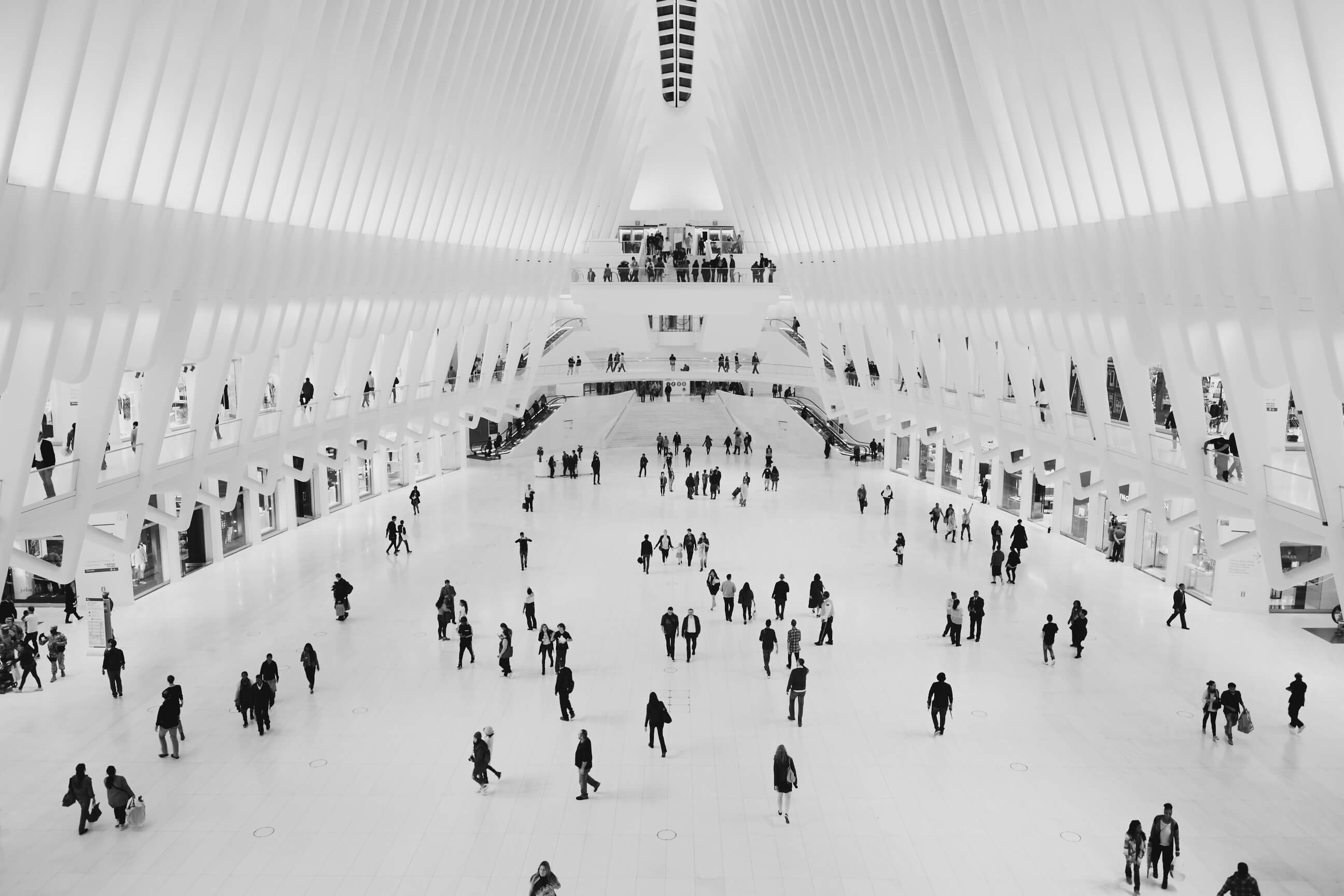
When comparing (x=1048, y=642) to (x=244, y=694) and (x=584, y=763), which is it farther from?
(x=244, y=694)

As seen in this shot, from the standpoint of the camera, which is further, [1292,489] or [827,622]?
[827,622]

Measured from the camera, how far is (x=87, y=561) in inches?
709

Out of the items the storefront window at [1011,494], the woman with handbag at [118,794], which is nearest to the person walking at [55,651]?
the woman with handbag at [118,794]

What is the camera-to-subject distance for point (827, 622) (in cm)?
1648

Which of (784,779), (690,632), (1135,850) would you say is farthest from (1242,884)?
(690,632)

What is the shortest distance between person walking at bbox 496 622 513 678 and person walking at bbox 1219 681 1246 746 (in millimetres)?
10099

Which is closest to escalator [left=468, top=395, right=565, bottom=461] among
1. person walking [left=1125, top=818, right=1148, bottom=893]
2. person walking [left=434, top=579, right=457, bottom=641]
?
person walking [left=434, top=579, right=457, bottom=641]

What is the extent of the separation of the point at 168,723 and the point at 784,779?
7730 millimetres

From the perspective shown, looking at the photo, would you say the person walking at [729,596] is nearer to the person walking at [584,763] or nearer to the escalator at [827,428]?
the person walking at [584,763]

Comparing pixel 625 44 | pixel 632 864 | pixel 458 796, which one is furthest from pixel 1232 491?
pixel 625 44

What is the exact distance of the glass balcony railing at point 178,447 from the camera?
50.9 ft

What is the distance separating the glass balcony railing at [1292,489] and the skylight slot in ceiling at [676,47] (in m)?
26.9

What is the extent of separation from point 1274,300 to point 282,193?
14.3m

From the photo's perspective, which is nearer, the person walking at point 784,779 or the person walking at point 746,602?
the person walking at point 784,779
